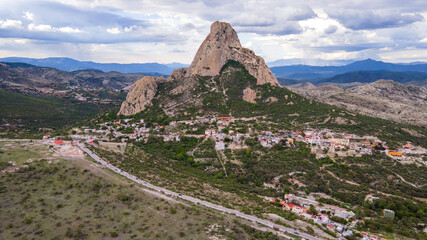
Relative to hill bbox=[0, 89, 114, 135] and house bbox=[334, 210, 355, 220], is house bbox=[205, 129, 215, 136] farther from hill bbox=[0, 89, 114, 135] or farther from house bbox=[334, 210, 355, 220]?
hill bbox=[0, 89, 114, 135]

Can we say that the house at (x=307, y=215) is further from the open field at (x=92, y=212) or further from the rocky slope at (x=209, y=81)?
the rocky slope at (x=209, y=81)

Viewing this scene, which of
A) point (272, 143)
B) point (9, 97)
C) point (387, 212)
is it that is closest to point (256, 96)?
point (272, 143)

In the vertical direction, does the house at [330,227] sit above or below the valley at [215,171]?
below

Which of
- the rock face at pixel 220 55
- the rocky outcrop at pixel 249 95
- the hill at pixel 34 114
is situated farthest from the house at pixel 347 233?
the hill at pixel 34 114

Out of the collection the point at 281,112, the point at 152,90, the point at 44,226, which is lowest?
the point at 44,226

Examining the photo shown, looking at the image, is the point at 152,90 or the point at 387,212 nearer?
the point at 387,212

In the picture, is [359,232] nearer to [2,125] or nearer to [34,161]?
[34,161]
